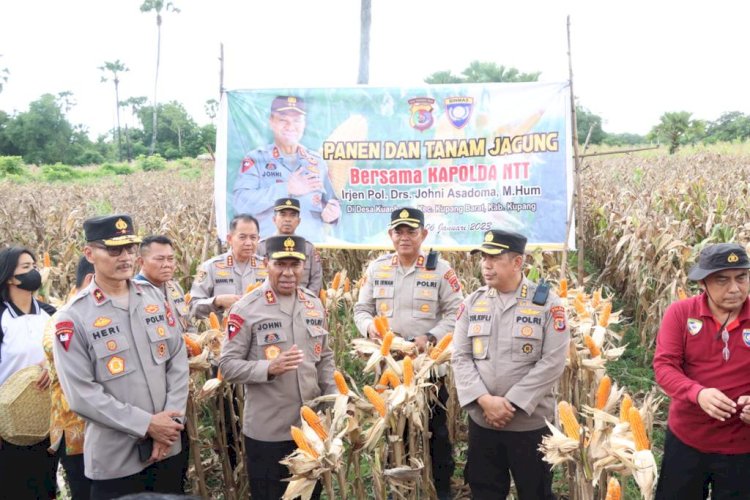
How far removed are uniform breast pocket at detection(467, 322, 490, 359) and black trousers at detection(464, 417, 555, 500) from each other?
16.3 inches

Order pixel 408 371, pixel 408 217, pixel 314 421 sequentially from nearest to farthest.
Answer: pixel 314 421 < pixel 408 371 < pixel 408 217

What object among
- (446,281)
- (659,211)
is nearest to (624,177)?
(659,211)

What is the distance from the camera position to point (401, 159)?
6.77 m

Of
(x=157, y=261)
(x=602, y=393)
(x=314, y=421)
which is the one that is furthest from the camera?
(x=157, y=261)

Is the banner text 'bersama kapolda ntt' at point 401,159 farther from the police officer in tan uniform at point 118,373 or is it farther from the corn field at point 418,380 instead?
the police officer in tan uniform at point 118,373

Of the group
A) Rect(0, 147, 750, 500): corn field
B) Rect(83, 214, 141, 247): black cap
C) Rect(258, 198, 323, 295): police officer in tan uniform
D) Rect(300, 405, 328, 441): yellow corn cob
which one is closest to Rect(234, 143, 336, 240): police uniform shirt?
Rect(0, 147, 750, 500): corn field

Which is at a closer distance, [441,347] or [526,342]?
[526,342]

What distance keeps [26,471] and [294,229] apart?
2.74 meters

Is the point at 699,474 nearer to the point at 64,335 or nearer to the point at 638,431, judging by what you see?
the point at 638,431

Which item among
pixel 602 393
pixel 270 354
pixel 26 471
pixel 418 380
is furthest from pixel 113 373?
pixel 602 393

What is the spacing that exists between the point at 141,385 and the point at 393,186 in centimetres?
412

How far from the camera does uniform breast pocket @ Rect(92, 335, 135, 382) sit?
9.92ft

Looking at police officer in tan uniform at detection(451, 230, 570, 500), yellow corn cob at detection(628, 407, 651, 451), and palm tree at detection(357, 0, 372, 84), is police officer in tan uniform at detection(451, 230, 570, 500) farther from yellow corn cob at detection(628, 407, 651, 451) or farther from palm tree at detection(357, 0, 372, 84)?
palm tree at detection(357, 0, 372, 84)

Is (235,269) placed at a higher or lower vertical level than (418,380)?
higher
